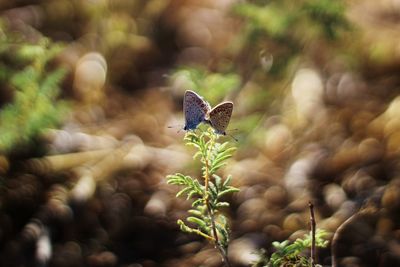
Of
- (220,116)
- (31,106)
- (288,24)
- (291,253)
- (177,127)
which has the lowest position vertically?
(291,253)

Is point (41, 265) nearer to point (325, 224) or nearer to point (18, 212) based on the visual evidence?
point (18, 212)

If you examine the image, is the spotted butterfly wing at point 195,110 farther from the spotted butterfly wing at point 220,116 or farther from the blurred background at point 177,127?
the blurred background at point 177,127

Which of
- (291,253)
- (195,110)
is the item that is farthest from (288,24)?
(291,253)

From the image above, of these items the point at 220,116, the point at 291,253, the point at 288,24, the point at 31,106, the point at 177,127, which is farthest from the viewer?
the point at 177,127

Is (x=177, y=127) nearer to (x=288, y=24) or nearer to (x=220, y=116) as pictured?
(x=288, y=24)

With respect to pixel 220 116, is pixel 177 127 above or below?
above

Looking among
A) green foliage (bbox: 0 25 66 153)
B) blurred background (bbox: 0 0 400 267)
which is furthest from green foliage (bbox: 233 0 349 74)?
green foliage (bbox: 0 25 66 153)

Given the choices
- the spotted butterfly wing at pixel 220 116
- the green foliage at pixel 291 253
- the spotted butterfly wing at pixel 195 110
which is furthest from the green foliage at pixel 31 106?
the green foliage at pixel 291 253
